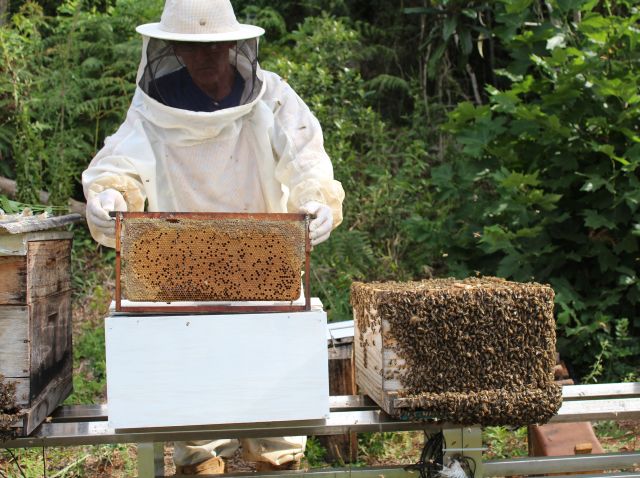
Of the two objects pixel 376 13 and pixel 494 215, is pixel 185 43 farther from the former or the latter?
pixel 376 13

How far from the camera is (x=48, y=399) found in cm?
231

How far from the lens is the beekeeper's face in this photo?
2523 mm

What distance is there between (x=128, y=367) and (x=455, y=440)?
970 millimetres

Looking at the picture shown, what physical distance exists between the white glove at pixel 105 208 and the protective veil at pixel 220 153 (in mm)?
82

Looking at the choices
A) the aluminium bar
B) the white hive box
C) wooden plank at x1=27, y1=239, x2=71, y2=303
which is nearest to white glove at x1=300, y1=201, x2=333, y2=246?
the white hive box

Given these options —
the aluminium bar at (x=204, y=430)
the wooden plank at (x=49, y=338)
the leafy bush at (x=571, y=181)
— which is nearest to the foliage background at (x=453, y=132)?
the leafy bush at (x=571, y=181)

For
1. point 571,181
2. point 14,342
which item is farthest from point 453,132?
point 14,342

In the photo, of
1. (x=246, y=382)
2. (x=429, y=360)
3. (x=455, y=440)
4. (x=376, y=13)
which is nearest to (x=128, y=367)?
(x=246, y=382)

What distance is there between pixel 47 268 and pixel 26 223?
0.82ft

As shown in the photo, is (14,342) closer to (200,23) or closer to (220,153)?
(220,153)

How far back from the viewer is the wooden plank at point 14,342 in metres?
2.14

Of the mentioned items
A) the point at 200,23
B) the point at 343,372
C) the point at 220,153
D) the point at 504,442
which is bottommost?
the point at 504,442

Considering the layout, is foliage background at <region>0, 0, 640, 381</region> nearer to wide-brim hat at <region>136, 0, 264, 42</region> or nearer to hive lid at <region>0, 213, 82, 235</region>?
wide-brim hat at <region>136, 0, 264, 42</region>

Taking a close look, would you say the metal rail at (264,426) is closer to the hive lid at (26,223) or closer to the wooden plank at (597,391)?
the wooden plank at (597,391)
